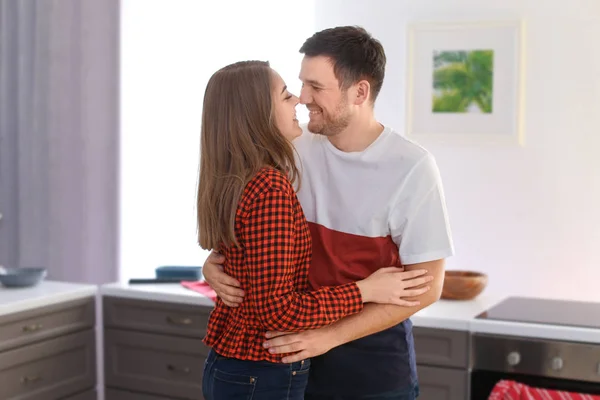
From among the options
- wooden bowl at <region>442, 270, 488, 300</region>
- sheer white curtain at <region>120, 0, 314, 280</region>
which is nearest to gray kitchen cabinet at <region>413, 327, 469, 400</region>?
wooden bowl at <region>442, 270, 488, 300</region>

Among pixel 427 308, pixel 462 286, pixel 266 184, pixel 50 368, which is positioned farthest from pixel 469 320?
pixel 50 368

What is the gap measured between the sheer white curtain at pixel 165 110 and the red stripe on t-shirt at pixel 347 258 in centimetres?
194

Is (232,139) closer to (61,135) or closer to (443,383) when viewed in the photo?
(443,383)

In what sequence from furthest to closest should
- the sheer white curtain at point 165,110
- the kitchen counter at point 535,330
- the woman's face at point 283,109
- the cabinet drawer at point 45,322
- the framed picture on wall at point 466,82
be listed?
the sheer white curtain at point 165,110
the framed picture on wall at point 466,82
the cabinet drawer at point 45,322
the kitchen counter at point 535,330
the woman's face at point 283,109

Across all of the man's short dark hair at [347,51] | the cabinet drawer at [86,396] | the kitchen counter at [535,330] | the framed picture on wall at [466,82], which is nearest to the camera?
the man's short dark hair at [347,51]

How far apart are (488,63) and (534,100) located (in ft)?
0.78

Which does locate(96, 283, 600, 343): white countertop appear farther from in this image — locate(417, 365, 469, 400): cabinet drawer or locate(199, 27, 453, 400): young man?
locate(199, 27, 453, 400): young man

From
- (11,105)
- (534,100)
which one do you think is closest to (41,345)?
(11,105)

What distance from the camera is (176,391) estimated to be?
3.13m

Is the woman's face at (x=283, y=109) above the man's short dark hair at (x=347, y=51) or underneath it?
underneath

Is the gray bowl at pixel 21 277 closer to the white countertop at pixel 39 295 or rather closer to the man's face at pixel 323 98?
the white countertop at pixel 39 295

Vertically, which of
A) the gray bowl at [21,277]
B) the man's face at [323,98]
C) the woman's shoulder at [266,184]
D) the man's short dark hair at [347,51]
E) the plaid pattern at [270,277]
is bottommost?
the gray bowl at [21,277]

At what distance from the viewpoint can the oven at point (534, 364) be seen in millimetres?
2490

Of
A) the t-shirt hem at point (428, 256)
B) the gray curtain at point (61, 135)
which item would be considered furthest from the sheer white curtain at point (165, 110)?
the t-shirt hem at point (428, 256)
